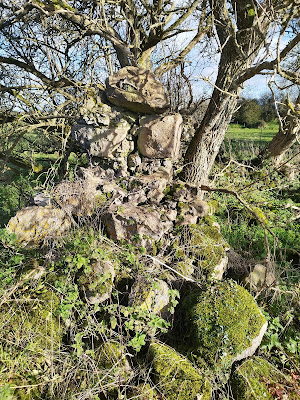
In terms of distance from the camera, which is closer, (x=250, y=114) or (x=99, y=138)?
(x=99, y=138)

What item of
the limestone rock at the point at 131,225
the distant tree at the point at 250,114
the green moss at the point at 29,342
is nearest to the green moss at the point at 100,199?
the limestone rock at the point at 131,225

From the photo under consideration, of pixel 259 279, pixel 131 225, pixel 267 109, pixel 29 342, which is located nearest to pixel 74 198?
pixel 131 225

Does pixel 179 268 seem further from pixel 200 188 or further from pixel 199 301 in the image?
pixel 200 188

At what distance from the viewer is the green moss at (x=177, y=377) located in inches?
89.4

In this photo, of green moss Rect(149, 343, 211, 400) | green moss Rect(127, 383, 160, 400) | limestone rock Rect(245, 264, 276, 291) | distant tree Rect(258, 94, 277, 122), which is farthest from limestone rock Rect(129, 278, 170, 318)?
distant tree Rect(258, 94, 277, 122)

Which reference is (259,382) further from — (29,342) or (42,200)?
(42,200)

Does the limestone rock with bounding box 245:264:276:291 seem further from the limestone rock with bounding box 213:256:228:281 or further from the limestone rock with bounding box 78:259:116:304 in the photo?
the limestone rock with bounding box 78:259:116:304

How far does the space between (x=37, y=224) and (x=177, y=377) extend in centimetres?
218

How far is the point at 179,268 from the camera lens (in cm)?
320

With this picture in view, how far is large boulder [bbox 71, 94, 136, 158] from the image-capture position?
389cm

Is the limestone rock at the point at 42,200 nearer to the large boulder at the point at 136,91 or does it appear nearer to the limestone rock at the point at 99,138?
the limestone rock at the point at 99,138

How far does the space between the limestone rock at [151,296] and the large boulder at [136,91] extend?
2.44 metres

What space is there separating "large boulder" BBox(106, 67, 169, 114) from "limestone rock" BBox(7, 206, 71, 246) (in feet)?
5.97

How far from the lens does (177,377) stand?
2.34 m
